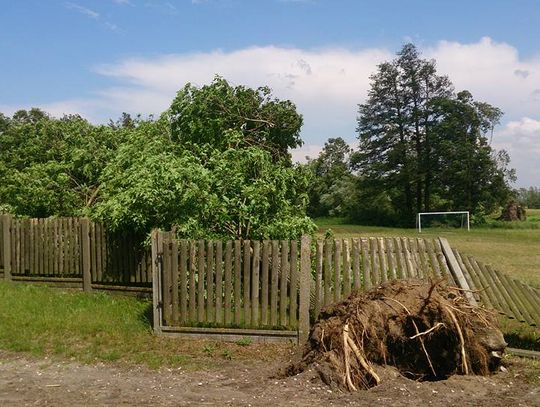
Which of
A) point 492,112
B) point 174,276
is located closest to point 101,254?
point 174,276

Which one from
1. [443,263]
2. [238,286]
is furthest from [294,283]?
[443,263]

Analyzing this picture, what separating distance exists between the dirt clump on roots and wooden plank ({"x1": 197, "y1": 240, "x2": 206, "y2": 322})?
80.3 inches

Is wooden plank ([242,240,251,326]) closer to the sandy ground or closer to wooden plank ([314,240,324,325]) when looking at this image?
wooden plank ([314,240,324,325])

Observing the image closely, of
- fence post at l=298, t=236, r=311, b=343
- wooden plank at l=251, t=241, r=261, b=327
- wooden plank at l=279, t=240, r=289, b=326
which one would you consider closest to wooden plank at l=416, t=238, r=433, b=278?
fence post at l=298, t=236, r=311, b=343

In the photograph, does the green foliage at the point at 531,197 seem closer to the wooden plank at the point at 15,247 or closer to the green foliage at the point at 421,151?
the green foliage at the point at 421,151

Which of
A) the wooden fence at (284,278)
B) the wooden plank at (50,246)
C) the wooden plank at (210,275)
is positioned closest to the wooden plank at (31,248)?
the wooden plank at (50,246)

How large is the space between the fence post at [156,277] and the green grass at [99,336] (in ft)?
0.79

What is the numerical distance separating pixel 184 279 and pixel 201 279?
0.27m

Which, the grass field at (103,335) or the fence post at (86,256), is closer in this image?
the grass field at (103,335)

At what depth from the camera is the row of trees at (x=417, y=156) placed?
55031mm

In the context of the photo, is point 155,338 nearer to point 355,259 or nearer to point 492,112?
point 355,259

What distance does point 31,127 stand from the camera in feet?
82.6

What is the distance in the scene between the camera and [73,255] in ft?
40.9

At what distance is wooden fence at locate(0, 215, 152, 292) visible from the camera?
11.6 meters
